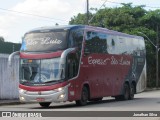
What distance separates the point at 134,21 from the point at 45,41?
134ft

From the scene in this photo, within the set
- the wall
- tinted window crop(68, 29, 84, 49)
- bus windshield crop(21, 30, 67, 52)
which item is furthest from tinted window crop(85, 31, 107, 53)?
the wall

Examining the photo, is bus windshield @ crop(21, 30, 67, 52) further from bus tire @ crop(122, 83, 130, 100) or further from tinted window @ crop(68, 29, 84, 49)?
bus tire @ crop(122, 83, 130, 100)

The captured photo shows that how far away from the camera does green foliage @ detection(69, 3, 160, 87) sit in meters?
60.8

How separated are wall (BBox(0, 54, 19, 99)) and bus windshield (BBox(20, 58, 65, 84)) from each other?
8.06 meters

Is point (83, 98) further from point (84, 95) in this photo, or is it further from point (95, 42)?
point (95, 42)

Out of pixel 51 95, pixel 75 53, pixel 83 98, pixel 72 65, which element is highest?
pixel 75 53

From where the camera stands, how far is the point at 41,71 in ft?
72.7

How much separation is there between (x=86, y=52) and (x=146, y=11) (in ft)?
143

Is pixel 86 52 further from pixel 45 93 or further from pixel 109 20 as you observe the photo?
pixel 109 20

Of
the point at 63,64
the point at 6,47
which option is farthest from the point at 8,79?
the point at 63,64

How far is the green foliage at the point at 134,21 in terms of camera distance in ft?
199

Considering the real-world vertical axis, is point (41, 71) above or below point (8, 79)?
above

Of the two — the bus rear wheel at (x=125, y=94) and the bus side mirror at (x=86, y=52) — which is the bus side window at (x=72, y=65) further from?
the bus rear wheel at (x=125, y=94)

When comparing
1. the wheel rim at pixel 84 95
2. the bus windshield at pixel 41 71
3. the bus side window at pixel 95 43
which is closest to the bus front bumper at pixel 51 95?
the bus windshield at pixel 41 71
